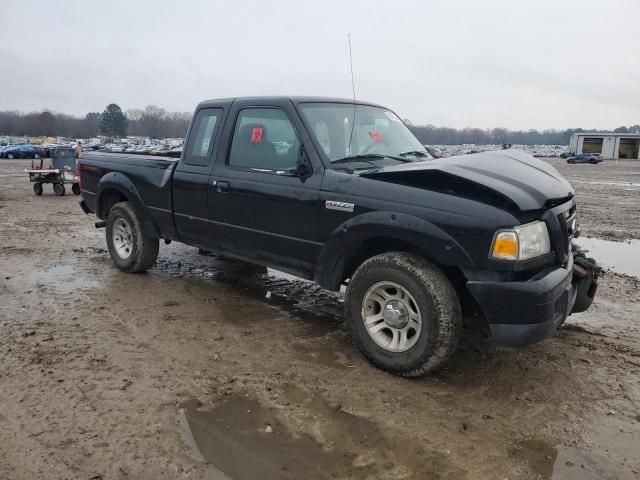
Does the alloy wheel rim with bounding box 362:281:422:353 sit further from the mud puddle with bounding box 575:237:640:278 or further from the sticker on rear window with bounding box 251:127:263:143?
the mud puddle with bounding box 575:237:640:278

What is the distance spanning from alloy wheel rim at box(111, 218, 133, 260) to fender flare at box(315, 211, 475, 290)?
3.18 m

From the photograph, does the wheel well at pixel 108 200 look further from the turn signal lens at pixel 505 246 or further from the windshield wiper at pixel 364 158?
the turn signal lens at pixel 505 246

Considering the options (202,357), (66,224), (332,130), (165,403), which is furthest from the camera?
(66,224)

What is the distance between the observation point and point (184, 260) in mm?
7344

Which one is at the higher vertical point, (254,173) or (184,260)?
(254,173)

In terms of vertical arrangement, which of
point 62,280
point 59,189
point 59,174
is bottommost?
point 62,280

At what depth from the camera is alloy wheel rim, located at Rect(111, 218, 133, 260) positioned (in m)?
6.40

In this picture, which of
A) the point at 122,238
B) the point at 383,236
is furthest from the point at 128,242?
the point at 383,236

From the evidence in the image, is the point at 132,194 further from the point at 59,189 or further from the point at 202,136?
the point at 59,189

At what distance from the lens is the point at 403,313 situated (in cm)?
373

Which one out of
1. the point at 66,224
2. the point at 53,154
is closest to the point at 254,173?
the point at 66,224

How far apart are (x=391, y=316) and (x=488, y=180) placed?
118 cm

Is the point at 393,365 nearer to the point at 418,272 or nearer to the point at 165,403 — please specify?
the point at 418,272

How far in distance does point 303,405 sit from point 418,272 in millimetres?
1185
